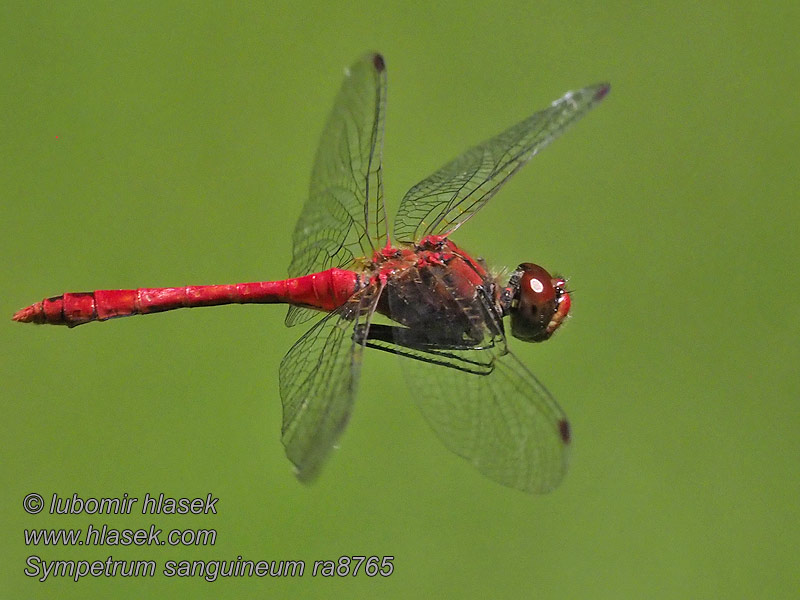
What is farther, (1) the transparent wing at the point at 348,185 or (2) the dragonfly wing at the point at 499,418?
(1) the transparent wing at the point at 348,185

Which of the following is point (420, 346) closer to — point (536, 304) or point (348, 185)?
point (536, 304)

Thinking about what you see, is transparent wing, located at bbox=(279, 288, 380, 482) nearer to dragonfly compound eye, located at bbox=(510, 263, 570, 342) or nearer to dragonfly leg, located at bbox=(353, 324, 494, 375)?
dragonfly leg, located at bbox=(353, 324, 494, 375)

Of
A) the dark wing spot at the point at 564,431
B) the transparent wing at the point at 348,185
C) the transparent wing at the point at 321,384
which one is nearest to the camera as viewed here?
the transparent wing at the point at 321,384

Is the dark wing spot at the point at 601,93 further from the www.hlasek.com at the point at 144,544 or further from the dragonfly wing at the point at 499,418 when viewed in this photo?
the www.hlasek.com at the point at 144,544

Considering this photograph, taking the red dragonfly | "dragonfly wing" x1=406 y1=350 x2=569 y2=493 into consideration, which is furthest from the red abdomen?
"dragonfly wing" x1=406 y1=350 x2=569 y2=493

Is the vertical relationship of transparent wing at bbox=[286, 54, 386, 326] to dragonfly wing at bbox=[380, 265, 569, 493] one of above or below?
above

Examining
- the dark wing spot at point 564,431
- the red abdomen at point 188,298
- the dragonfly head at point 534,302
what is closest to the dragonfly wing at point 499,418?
the dark wing spot at point 564,431

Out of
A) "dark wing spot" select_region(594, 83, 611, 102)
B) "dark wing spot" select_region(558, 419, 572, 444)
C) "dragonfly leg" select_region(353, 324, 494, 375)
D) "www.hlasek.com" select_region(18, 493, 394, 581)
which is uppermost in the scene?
"dark wing spot" select_region(594, 83, 611, 102)
